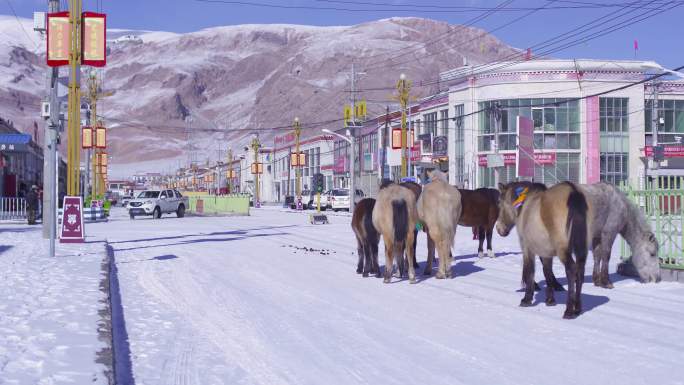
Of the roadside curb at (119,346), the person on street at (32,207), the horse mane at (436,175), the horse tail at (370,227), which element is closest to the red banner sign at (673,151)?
the person on street at (32,207)

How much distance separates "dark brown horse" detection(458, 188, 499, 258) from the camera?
56.0 ft

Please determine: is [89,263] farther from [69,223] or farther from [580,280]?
[580,280]

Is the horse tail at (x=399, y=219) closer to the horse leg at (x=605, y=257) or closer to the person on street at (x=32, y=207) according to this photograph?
the horse leg at (x=605, y=257)

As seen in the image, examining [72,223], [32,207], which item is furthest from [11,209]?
[72,223]

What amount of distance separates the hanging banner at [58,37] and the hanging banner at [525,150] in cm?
1330

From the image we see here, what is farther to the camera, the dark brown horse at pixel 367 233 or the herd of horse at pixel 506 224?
the dark brown horse at pixel 367 233

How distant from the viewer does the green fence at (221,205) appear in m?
55.5

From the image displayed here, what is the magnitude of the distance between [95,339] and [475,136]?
53.4 m

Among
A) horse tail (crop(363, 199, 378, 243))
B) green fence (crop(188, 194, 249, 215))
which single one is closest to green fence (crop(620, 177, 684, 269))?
horse tail (crop(363, 199, 378, 243))

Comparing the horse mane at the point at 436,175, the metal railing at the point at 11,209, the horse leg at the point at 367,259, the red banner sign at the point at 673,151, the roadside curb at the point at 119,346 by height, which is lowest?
the roadside curb at the point at 119,346

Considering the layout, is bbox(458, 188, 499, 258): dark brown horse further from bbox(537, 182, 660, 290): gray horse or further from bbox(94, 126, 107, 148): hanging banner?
bbox(94, 126, 107, 148): hanging banner

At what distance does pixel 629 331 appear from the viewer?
26.2 feet

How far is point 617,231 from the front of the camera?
464 inches

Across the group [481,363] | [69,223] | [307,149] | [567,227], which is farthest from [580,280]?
[307,149]
